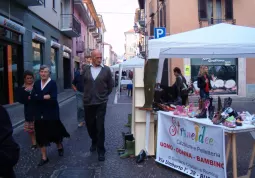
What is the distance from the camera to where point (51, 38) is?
66.3 ft

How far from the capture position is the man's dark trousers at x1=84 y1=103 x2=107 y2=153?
529 centimetres

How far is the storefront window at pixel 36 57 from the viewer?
53.3 ft

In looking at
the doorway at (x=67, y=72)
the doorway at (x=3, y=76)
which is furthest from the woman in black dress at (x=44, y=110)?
the doorway at (x=67, y=72)

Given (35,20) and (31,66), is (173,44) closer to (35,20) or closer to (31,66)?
(31,66)

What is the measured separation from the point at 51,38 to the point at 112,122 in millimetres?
12626

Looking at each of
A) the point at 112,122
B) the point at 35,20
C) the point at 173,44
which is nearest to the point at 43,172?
the point at 173,44

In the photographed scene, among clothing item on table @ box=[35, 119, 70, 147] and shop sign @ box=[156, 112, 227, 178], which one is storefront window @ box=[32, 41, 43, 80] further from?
shop sign @ box=[156, 112, 227, 178]

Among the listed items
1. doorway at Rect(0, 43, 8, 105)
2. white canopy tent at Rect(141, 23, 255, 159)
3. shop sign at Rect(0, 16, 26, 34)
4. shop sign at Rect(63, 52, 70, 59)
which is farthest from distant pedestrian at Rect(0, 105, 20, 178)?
shop sign at Rect(63, 52, 70, 59)

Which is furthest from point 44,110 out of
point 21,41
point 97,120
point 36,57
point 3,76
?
point 36,57

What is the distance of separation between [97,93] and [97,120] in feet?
1.56

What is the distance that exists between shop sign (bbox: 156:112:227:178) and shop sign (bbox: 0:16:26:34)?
9.02 m

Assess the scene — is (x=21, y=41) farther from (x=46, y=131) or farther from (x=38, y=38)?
(x=46, y=131)

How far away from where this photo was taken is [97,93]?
5.32 m

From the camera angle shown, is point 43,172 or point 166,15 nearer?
point 43,172
